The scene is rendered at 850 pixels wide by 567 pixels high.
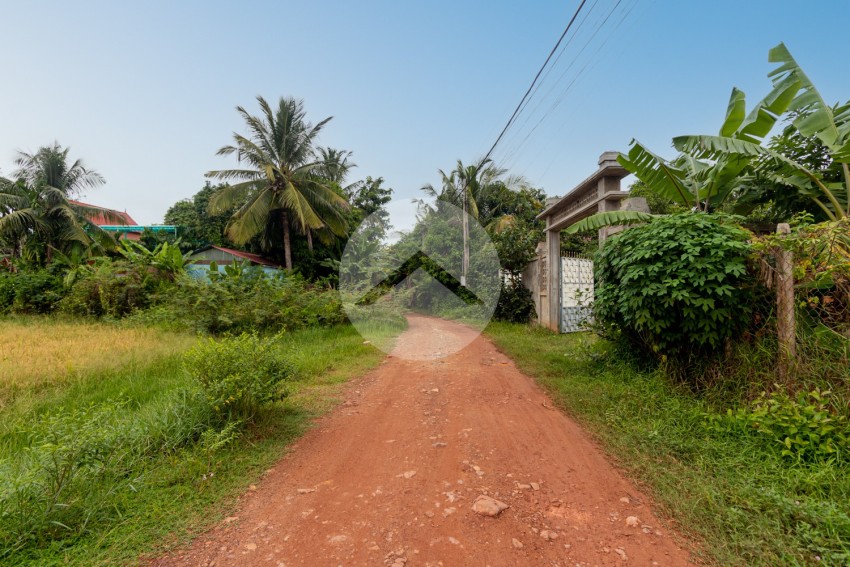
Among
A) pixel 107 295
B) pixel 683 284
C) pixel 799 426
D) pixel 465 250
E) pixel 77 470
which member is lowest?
pixel 77 470

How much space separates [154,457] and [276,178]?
1541 cm

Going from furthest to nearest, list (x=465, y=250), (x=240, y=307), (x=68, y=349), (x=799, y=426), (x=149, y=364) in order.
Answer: (x=465, y=250)
(x=240, y=307)
(x=68, y=349)
(x=149, y=364)
(x=799, y=426)

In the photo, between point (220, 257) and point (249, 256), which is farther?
point (249, 256)

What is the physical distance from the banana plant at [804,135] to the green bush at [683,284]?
130 centimetres

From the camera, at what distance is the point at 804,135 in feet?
13.7

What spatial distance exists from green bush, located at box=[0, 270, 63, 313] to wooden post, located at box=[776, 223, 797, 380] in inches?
601

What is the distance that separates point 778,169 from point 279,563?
6.37 meters

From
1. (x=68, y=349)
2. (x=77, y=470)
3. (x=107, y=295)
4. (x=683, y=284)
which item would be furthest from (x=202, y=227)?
(x=683, y=284)

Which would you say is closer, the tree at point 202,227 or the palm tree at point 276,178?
the palm tree at point 276,178

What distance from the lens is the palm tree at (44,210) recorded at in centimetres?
1406

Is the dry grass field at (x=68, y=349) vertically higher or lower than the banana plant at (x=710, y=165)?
lower

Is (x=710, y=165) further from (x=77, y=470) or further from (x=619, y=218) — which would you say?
(x=77, y=470)

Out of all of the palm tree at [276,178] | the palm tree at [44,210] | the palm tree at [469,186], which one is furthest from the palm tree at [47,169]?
the palm tree at [469,186]

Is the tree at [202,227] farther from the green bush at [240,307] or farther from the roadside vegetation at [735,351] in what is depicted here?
the roadside vegetation at [735,351]
